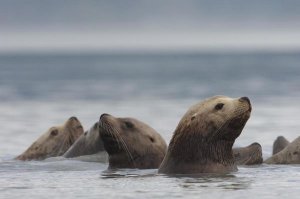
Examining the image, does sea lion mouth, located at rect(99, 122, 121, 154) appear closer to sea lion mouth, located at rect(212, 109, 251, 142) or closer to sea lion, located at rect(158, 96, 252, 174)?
sea lion, located at rect(158, 96, 252, 174)

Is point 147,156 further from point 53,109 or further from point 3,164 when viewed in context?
point 53,109

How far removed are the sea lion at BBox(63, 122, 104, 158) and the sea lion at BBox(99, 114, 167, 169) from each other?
1.75m

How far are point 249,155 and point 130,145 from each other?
221cm

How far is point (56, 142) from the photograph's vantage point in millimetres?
26422

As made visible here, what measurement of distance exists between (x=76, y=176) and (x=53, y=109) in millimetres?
25953

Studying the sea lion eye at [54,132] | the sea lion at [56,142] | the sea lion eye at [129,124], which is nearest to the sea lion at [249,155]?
the sea lion eye at [129,124]

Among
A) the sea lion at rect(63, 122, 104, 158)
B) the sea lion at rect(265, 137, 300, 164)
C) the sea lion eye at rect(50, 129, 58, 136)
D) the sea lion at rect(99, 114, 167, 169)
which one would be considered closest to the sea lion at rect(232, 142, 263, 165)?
the sea lion at rect(265, 137, 300, 164)

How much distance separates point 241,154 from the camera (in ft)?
76.9

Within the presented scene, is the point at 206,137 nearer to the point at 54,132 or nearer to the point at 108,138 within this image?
the point at 108,138

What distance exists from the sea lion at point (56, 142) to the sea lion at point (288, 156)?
4459 millimetres

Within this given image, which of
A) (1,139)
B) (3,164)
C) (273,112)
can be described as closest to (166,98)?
(273,112)

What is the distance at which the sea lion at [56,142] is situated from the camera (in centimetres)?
2611

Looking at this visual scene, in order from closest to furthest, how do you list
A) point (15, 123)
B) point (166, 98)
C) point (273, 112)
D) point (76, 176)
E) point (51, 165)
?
point (76, 176) < point (51, 165) < point (15, 123) < point (273, 112) < point (166, 98)

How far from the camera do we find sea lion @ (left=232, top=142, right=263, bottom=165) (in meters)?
23.1
